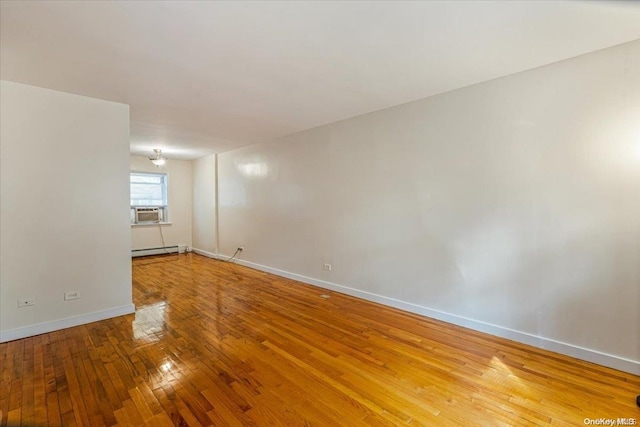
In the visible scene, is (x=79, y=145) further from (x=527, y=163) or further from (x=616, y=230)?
(x=616, y=230)

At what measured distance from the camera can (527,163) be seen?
266 centimetres

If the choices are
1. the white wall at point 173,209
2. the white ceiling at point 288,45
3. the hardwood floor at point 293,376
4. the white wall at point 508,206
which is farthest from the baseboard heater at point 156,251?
the white wall at point 508,206

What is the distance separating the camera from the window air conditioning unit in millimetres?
7078

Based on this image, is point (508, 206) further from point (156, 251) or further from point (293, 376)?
point (156, 251)

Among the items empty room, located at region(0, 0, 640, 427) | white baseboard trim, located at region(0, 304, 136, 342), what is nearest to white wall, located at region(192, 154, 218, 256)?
empty room, located at region(0, 0, 640, 427)

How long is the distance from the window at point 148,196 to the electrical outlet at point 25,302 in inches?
176

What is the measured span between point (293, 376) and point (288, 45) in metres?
2.58

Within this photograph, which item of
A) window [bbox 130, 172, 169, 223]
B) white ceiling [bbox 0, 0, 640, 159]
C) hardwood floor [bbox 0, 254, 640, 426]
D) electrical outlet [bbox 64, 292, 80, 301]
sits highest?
white ceiling [bbox 0, 0, 640, 159]

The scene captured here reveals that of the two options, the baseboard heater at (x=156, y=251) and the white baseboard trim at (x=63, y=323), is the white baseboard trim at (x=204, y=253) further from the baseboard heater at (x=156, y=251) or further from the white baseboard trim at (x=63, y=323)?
the white baseboard trim at (x=63, y=323)

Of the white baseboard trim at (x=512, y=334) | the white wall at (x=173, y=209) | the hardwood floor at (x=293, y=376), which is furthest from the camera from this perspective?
the white wall at (x=173, y=209)

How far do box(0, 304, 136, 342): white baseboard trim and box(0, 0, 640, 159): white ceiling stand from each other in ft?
8.20

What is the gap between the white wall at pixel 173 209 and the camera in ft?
23.3

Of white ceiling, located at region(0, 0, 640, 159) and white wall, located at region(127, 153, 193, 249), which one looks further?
white wall, located at region(127, 153, 193, 249)

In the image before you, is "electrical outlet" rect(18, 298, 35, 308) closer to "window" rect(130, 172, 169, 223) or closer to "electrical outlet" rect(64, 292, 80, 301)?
"electrical outlet" rect(64, 292, 80, 301)
